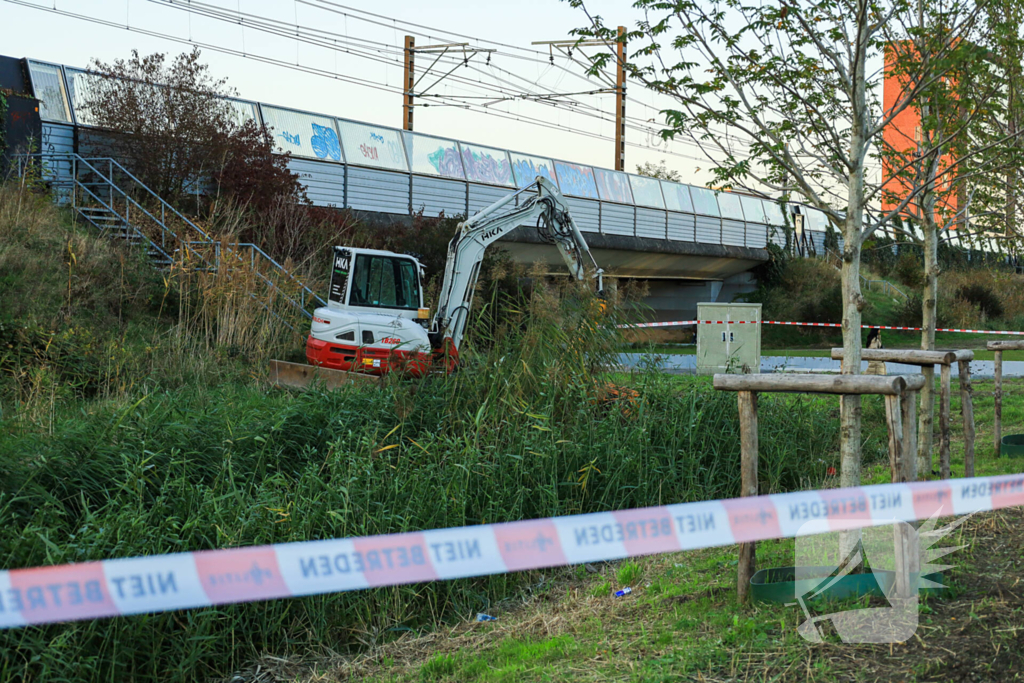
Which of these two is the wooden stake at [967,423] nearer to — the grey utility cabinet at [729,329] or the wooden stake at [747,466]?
the wooden stake at [747,466]

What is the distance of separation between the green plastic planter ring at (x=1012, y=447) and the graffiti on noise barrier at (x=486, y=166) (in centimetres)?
1937

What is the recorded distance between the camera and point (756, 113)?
6812 mm

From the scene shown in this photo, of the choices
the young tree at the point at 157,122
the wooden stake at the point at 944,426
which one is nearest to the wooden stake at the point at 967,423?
the wooden stake at the point at 944,426

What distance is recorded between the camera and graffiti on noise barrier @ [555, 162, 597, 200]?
94.9 feet

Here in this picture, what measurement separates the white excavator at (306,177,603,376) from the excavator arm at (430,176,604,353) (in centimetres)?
1

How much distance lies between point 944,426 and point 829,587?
2856 millimetres

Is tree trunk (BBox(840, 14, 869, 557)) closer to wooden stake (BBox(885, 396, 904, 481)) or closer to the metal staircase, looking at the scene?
wooden stake (BBox(885, 396, 904, 481))

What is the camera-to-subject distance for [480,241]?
528 inches

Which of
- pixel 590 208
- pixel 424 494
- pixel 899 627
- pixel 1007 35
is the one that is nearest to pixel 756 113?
pixel 1007 35

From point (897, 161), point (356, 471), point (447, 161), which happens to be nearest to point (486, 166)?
point (447, 161)

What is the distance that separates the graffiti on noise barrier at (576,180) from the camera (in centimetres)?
2892

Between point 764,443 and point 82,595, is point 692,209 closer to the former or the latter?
point 764,443

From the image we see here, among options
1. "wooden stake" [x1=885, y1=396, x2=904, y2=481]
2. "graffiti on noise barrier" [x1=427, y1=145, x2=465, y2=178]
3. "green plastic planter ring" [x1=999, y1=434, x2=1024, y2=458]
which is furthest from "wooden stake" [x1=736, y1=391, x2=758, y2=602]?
"graffiti on noise barrier" [x1=427, y1=145, x2=465, y2=178]

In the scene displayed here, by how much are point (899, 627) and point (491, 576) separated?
8.04 feet
